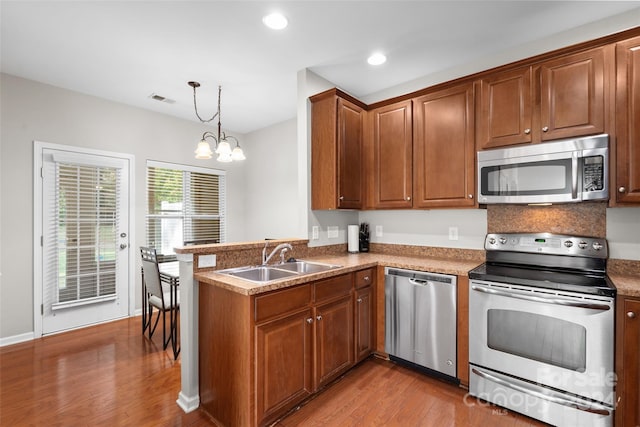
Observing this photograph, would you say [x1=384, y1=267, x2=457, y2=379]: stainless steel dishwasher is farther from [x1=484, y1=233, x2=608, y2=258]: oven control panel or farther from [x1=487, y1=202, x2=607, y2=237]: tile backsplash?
[x1=487, y1=202, x2=607, y2=237]: tile backsplash

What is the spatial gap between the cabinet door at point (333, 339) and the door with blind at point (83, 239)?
10.0ft

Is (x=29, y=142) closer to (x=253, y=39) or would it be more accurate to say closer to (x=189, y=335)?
(x=253, y=39)

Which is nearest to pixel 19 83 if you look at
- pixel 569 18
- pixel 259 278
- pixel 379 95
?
pixel 259 278

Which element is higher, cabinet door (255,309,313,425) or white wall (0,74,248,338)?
white wall (0,74,248,338)

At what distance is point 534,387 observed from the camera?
6.18 ft

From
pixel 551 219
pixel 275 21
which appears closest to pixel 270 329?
pixel 275 21

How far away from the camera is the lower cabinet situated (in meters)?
1.71

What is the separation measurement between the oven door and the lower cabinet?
1.01 meters

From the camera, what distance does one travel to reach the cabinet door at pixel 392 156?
2.87 meters

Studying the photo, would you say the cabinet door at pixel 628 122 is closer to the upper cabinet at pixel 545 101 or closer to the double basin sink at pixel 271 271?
the upper cabinet at pixel 545 101

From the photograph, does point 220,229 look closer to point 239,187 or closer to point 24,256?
point 239,187

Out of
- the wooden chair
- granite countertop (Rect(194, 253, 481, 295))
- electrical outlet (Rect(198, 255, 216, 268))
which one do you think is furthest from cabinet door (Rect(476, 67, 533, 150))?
the wooden chair

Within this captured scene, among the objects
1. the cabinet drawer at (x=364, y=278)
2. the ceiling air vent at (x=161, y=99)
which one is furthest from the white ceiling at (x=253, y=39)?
the cabinet drawer at (x=364, y=278)

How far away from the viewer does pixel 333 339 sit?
2260 mm
